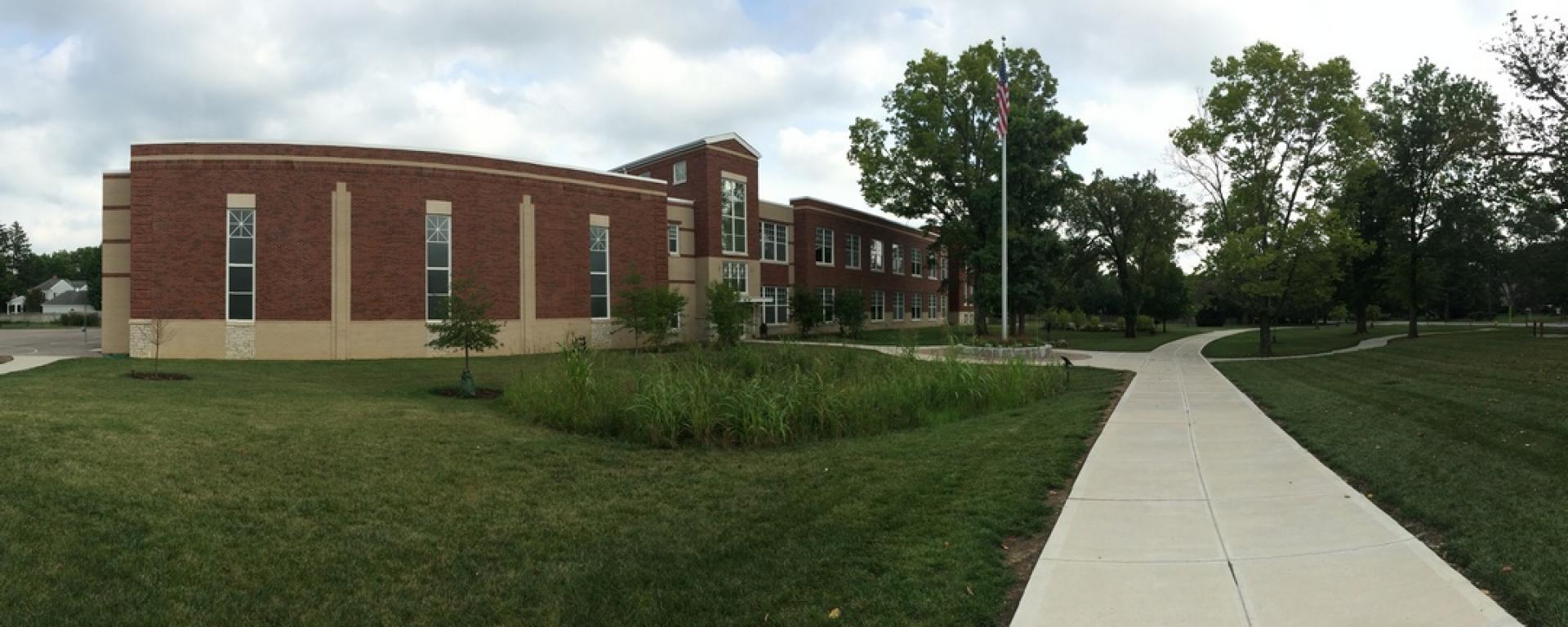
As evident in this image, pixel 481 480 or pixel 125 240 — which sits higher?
pixel 125 240

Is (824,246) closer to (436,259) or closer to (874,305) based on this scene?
(874,305)

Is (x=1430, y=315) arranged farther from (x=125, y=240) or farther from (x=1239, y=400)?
(x=125, y=240)

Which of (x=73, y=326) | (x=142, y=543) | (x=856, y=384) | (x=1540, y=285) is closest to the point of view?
(x=142, y=543)

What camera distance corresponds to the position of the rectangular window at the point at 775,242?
154 feet

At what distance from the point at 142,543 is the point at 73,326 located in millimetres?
75391

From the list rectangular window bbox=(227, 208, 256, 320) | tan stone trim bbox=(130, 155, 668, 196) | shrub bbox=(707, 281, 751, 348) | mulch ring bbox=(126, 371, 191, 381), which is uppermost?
tan stone trim bbox=(130, 155, 668, 196)

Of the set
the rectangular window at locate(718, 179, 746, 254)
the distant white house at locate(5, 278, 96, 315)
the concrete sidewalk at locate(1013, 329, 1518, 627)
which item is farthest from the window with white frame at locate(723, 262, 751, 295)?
the distant white house at locate(5, 278, 96, 315)

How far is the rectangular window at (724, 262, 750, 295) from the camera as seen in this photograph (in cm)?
4188

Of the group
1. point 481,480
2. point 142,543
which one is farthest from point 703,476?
point 142,543

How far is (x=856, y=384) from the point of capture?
43.5 feet

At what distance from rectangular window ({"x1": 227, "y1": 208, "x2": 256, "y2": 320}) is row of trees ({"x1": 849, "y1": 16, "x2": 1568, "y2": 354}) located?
29.8 metres

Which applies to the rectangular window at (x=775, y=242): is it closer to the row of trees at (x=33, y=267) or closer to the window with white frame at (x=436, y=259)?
the window with white frame at (x=436, y=259)

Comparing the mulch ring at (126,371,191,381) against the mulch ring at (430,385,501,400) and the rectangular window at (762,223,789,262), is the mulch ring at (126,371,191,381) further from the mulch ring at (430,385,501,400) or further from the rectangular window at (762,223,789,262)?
the rectangular window at (762,223,789,262)

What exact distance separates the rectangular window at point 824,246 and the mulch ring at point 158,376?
36.4 meters
